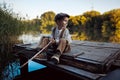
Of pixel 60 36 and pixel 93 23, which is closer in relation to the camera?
pixel 60 36

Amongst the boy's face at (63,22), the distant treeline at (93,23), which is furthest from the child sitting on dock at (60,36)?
the distant treeline at (93,23)

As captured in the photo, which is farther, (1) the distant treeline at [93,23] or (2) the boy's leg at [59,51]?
(1) the distant treeline at [93,23]

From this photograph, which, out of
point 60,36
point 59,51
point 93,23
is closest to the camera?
point 59,51

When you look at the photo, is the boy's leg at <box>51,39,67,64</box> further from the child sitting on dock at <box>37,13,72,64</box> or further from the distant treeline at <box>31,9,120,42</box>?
the distant treeline at <box>31,9,120,42</box>

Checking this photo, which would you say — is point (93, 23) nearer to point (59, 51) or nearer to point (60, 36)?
point (60, 36)

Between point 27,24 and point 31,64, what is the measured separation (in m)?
1.59

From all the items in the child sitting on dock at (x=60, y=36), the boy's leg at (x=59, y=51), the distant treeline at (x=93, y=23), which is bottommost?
the boy's leg at (x=59, y=51)

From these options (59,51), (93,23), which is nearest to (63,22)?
(59,51)

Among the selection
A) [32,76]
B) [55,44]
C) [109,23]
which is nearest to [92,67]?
[55,44]

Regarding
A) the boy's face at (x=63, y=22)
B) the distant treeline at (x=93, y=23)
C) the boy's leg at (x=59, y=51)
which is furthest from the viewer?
the distant treeline at (x=93, y=23)

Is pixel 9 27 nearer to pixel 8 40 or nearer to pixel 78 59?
pixel 8 40

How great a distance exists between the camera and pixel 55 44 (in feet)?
12.7

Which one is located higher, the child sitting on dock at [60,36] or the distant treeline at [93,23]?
the distant treeline at [93,23]

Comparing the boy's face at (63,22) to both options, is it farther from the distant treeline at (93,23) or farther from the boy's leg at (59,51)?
the distant treeline at (93,23)
